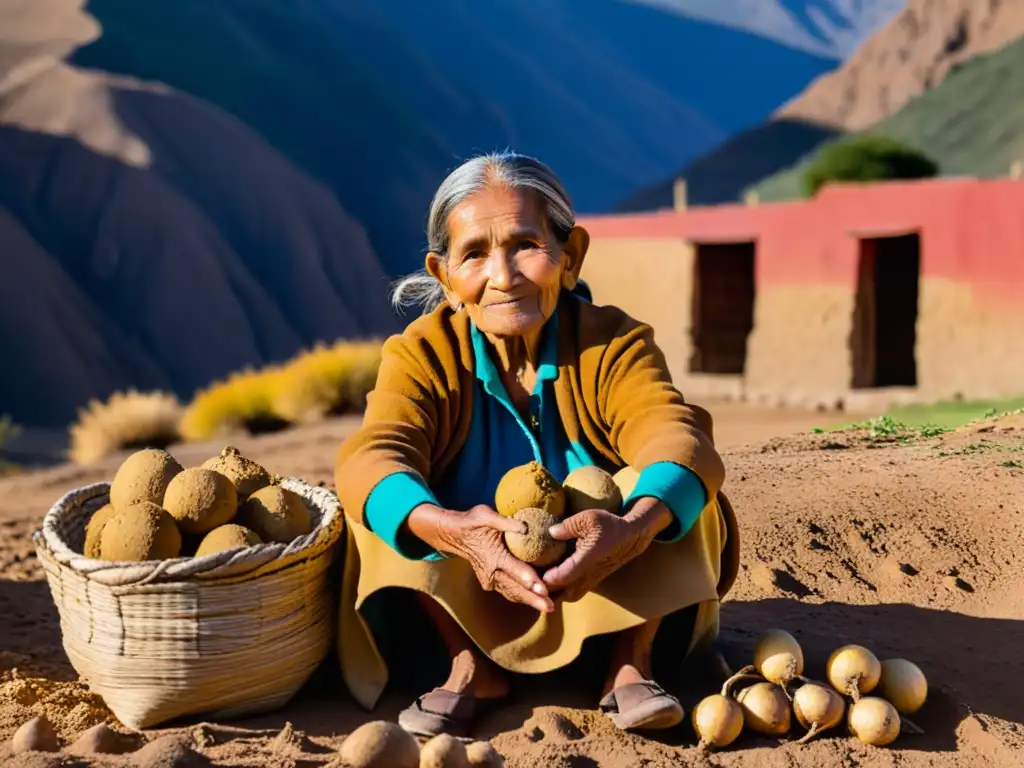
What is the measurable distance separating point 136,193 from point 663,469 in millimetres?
33727

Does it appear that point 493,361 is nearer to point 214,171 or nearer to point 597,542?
point 597,542

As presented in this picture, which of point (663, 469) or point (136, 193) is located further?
point (136, 193)

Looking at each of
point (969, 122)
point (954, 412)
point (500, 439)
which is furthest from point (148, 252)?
point (500, 439)

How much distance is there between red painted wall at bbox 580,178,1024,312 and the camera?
12.4m

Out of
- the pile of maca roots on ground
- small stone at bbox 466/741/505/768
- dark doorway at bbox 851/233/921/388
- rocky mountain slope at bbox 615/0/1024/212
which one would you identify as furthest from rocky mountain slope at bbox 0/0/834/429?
small stone at bbox 466/741/505/768

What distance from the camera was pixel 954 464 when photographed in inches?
210

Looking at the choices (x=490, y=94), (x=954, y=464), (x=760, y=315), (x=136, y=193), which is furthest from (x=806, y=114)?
(x=954, y=464)

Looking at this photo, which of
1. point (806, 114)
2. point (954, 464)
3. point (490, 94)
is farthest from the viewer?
point (490, 94)

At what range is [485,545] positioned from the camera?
9.49ft

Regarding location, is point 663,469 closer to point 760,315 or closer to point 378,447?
point 378,447

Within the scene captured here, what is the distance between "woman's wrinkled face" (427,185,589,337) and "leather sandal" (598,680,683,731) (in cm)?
96

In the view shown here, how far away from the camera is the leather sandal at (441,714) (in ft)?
9.87

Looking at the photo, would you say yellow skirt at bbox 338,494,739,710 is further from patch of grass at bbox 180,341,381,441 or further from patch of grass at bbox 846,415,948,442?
patch of grass at bbox 180,341,381,441

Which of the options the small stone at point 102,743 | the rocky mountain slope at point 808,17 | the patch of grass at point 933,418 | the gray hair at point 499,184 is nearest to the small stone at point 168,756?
the small stone at point 102,743
